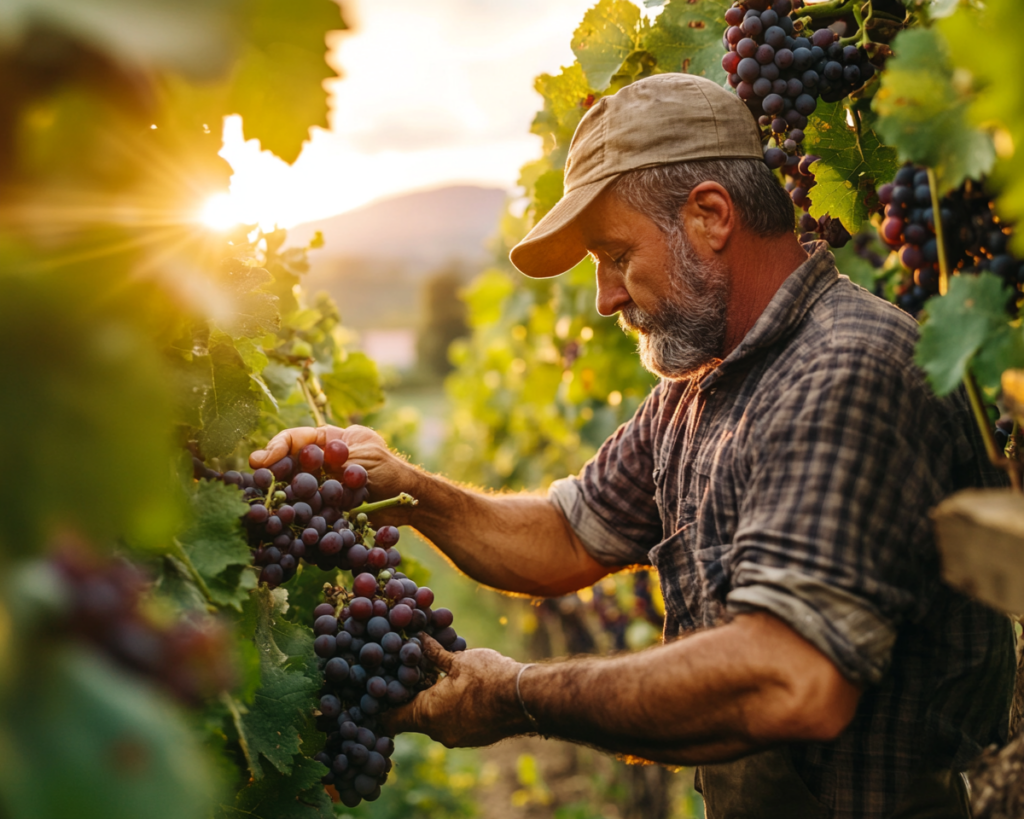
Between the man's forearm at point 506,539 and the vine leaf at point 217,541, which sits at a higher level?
the man's forearm at point 506,539

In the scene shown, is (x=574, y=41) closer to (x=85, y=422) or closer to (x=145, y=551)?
(x=145, y=551)

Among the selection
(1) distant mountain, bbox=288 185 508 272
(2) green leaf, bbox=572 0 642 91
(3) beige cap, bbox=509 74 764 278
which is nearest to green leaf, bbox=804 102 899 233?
(3) beige cap, bbox=509 74 764 278

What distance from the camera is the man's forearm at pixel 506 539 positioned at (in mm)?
2527

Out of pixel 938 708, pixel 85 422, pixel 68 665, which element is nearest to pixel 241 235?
pixel 85 422

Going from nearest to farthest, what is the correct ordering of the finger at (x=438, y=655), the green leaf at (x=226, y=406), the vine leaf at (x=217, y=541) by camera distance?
the vine leaf at (x=217, y=541) → the green leaf at (x=226, y=406) → the finger at (x=438, y=655)

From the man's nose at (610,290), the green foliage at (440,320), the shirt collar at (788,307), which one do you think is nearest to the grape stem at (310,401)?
the man's nose at (610,290)

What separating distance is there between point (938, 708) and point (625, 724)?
0.73m

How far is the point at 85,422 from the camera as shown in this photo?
0.63 meters

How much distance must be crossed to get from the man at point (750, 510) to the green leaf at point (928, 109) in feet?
1.65

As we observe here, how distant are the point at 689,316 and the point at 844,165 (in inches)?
21.4

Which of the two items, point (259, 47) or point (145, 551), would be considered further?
point (145, 551)

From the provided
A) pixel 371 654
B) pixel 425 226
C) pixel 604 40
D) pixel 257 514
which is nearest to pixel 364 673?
pixel 371 654

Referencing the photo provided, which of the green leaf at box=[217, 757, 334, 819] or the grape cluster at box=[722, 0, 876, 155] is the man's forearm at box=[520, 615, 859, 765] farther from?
the grape cluster at box=[722, 0, 876, 155]

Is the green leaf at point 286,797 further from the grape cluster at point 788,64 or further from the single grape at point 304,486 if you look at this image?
the grape cluster at point 788,64
